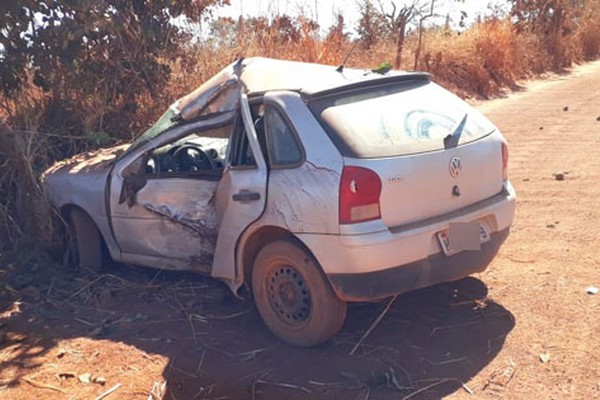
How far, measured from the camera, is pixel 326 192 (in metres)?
4.33

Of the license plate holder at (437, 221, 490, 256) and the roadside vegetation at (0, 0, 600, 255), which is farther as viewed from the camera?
the roadside vegetation at (0, 0, 600, 255)

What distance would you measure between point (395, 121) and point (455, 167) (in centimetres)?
46

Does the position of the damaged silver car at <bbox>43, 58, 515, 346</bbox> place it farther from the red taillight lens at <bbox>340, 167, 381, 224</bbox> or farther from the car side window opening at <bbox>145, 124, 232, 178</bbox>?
the car side window opening at <bbox>145, 124, 232, 178</bbox>

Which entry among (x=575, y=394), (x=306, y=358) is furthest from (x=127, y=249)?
(x=575, y=394)

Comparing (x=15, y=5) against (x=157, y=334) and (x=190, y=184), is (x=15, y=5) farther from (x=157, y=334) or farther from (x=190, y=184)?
(x=157, y=334)

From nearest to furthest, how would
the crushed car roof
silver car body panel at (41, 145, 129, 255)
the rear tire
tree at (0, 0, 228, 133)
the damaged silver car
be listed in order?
1. the damaged silver car
2. the crushed car roof
3. silver car body panel at (41, 145, 129, 255)
4. the rear tire
5. tree at (0, 0, 228, 133)

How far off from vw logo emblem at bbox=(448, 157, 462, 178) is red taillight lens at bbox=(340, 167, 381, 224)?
0.56 m

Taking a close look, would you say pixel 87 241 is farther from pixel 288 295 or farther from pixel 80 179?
pixel 288 295

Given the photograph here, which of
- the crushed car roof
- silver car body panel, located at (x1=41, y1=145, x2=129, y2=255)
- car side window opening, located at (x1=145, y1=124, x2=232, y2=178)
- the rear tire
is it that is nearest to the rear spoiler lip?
the crushed car roof

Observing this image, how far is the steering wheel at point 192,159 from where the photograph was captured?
593cm

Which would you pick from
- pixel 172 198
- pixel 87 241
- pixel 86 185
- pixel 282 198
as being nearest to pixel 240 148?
pixel 282 198

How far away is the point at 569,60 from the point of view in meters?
20.6

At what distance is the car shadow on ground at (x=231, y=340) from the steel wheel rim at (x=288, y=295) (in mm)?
206

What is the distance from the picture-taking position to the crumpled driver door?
4.77 meters
